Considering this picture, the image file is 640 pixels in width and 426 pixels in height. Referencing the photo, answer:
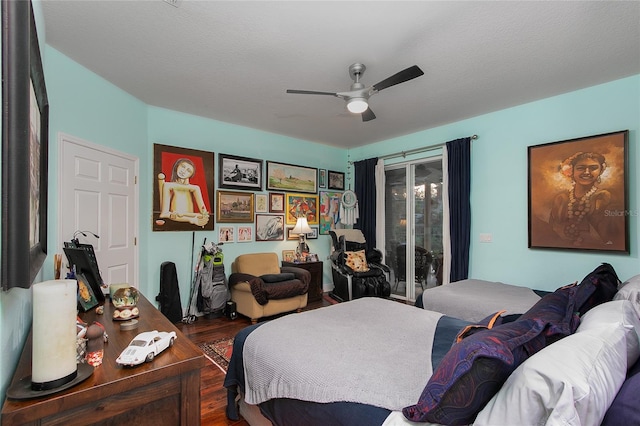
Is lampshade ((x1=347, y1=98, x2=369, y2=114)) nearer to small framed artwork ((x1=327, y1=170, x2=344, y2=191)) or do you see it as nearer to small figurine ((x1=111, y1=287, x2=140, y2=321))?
small figurine ((x1=111, y1=287, x2=140, y2=321))

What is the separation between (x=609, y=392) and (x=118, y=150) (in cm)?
395

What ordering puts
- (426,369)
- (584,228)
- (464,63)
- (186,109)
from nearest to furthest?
(426,369) → (464,63) → (584,228) → (186,109)

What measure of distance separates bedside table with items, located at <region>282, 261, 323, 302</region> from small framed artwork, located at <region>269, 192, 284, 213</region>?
854 mm

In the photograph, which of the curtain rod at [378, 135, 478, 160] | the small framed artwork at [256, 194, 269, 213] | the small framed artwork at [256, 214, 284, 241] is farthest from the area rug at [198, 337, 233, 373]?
the curtain rod at [378, 135, 478, 160]

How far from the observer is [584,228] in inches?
126

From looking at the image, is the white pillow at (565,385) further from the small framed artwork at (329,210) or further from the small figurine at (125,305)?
the small framed artwork at (329,210)

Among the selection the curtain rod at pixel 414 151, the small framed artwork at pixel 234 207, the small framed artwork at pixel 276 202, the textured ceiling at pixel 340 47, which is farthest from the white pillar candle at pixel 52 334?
the curtain rod at pixel 414 151

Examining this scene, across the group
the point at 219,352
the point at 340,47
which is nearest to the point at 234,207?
the point at 219,352

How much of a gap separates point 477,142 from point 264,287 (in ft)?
11.1

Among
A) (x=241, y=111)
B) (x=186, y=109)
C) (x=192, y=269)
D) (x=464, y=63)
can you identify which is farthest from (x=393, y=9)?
(x=192, y=269)

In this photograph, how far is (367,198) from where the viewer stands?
5.53 metres

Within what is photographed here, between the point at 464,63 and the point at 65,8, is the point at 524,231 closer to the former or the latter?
the point at 464,63

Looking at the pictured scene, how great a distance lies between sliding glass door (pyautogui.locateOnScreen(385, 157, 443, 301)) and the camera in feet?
15.3

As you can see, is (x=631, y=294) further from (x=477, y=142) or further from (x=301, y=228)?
(x=301, y=228)
